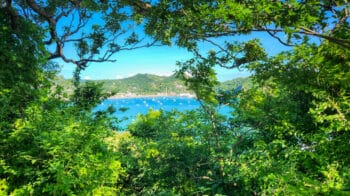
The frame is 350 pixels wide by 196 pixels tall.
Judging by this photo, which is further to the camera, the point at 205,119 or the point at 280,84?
the point at 205,119

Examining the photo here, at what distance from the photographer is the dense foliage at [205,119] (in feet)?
12.1

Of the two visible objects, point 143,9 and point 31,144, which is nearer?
point 31,144

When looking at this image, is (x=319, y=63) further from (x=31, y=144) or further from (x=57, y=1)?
(x=57, y=1)

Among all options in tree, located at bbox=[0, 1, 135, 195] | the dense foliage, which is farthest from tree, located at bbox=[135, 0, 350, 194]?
tree, located at bbox=[0, 1, 135, 195]

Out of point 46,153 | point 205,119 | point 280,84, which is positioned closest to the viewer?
point 46,153

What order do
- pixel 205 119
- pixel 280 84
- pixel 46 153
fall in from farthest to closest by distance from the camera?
pixel 205 119
pixel 280 84
pixel 46 153

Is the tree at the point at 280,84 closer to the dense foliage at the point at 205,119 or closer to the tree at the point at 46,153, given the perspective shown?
the dense foliage at the point at 205,119

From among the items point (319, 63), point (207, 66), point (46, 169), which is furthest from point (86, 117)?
point (319, 63)

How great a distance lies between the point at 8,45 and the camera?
19.6 ft

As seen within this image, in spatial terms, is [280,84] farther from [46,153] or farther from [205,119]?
[46,153]

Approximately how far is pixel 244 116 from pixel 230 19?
4.26 meters

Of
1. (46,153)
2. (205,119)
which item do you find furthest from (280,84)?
(46,153)

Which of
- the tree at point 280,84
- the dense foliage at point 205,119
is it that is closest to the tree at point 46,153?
the dense foliage at point 205,119

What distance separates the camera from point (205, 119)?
24.9ft
